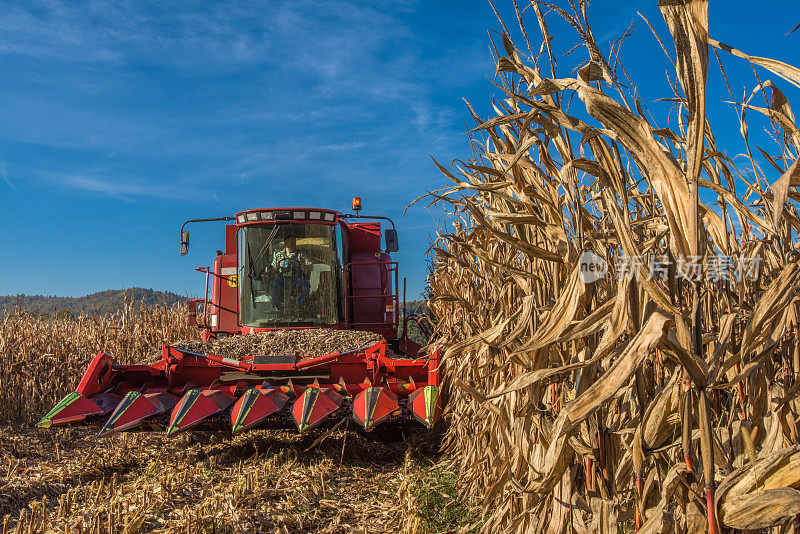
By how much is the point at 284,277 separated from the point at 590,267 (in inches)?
214

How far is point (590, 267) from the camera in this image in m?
1.58

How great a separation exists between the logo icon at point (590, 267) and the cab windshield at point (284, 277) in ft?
17.3

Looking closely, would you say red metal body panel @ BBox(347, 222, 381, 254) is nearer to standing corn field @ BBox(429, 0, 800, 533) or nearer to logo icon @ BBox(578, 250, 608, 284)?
standing corn field @ BBox(429, 0, 800, 533)

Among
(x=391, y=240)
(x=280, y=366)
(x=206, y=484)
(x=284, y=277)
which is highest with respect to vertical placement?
(x=391, y=240)

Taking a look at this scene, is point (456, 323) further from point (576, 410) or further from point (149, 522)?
point (576, 410)

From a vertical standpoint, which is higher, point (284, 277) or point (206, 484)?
point (284, 277)

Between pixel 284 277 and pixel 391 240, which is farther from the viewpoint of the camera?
pixel 391 240

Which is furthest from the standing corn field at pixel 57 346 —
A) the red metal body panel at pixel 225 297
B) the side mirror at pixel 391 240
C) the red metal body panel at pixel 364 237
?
the side mirror at pixel 391 240

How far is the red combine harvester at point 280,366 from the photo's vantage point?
399 centimetres

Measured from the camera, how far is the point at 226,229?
807 centimetres

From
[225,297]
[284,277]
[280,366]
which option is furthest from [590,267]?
[225,297]

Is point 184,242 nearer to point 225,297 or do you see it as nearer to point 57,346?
point 225,297

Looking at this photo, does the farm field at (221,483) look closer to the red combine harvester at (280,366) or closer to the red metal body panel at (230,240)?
the red combine harvester at (280,366)

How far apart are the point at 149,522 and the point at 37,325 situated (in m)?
7.25
